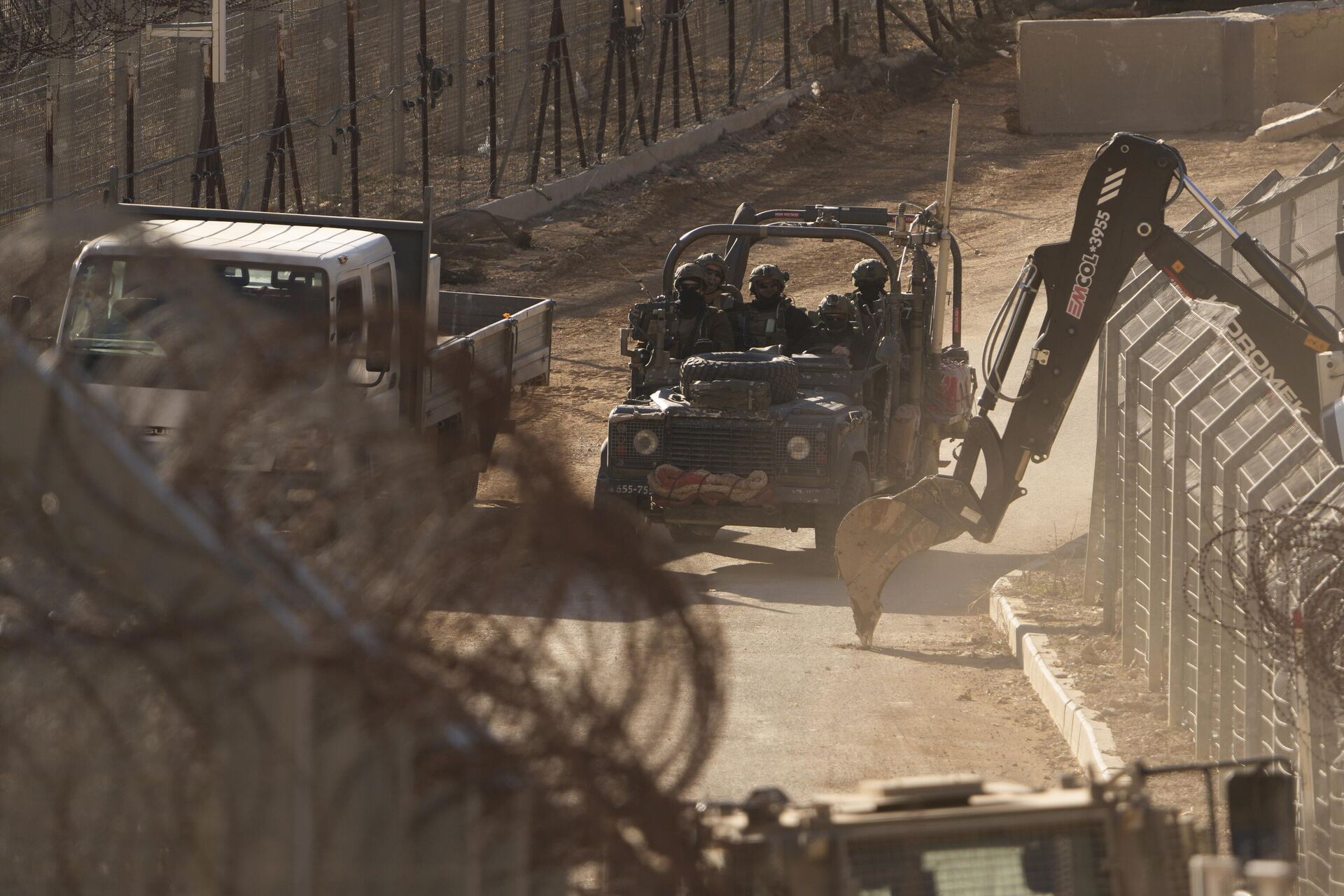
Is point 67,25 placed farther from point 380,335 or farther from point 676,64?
point 380,335

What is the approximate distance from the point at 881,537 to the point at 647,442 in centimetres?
261

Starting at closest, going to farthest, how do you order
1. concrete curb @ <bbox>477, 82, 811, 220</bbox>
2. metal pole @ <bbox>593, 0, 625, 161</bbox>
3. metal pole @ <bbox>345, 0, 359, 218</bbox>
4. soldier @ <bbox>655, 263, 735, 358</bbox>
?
1. soldier @ <bbox>655, 263, 735, 358</bbox>
2. metal pole @ <bbox>345, 0, 359, 218</bbox>
3. concrete curb @ <bbox>477, 82, 811, 220</bbox>
4. metal pole @ <bbox>593, 0, 625, 161</bbox>

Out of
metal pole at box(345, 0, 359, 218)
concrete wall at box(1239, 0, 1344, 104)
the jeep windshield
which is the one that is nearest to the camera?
the jeep windshield

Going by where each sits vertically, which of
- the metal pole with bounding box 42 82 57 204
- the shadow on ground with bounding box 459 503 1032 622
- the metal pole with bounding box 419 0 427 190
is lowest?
the shadow on ground with bounding box 459 503 1032 622

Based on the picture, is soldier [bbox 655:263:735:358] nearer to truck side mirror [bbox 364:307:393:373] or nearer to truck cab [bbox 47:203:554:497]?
truck cab [bbox 47:203:554:497]

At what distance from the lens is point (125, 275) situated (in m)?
3.11

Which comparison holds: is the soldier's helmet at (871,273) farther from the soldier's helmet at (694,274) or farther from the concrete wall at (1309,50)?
the concrete wall at (1309,50)

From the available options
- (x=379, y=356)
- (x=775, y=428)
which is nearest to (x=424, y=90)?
(x=775, y=428)

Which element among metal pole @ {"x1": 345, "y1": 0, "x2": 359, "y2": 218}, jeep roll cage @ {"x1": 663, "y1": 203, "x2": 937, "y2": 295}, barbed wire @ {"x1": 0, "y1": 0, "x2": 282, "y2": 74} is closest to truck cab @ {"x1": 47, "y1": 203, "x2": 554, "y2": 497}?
jeep roll cage @ {"x1": 663, "y1": 203, "x2": 937, "y2": 295}

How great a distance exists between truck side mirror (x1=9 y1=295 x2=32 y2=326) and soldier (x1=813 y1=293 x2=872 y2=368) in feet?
34.4

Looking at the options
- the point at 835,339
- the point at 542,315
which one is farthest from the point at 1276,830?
the point at 542,315

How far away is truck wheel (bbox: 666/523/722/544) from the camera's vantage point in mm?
13836

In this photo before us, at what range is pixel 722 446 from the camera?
1248cm

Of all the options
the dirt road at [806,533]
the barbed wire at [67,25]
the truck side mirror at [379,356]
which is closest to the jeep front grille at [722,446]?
the dirt road at [806,533]
